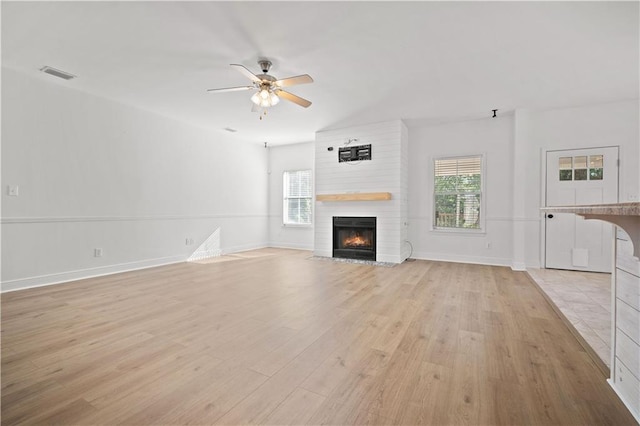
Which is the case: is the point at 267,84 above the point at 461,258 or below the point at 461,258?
above

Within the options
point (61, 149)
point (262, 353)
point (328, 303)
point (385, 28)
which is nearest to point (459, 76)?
point (385, 28)

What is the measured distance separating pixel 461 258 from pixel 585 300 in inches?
99.5

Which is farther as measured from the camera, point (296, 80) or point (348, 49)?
point (296, 80)

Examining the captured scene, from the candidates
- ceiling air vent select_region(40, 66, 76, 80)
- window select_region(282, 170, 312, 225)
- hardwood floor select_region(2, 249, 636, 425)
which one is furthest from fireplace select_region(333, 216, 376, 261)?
ceiling air vent select_region(40, 66, 76, 80)

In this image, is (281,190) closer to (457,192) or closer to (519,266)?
(457,192)

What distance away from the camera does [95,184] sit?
4535 millimetres

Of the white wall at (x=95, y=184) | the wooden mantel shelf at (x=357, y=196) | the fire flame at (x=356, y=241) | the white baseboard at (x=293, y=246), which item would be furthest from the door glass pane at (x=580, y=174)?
the white wall at (x=95, y=184)

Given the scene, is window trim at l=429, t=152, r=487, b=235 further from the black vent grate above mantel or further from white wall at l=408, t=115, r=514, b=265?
the black vent grate above mantel

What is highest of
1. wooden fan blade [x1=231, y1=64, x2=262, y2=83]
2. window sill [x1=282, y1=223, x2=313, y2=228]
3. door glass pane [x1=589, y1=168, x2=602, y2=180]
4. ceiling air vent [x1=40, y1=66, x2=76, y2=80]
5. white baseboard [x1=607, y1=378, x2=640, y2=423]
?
ceiling air vent [x1=40, y1=66, x2=76, y2=80]

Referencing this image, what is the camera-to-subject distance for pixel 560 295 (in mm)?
3432

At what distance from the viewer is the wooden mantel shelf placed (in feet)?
18.4

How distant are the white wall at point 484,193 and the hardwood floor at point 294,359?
1.89m

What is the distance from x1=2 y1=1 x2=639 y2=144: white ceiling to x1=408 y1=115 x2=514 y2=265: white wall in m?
0.89

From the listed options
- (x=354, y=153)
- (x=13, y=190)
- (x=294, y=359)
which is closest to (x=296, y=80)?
(x=294, y=359)
